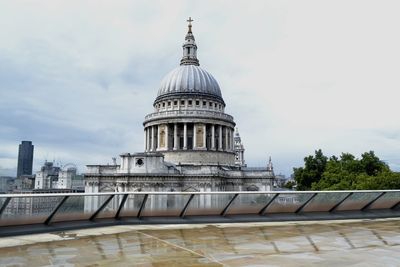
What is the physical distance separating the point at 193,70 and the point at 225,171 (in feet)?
87.3

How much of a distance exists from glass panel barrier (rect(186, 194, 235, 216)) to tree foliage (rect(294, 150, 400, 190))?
38633 millimetres

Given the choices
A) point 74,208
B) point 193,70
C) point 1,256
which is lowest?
point 1,256

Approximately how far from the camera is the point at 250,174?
69.2m

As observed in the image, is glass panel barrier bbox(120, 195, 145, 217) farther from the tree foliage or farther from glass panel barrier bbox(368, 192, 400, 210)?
the tree foliage

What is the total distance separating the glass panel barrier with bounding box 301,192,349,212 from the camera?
14102 millimetres

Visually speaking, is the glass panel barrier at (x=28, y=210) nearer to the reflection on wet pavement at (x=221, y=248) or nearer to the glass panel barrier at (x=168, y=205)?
the reflection on wet pavement at (x=221, y=248)

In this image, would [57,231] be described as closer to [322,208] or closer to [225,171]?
[322,208]

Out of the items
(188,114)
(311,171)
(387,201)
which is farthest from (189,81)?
(387,201)

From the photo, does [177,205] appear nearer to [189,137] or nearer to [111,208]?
[111,208]

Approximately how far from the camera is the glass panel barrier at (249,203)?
43.7 feet

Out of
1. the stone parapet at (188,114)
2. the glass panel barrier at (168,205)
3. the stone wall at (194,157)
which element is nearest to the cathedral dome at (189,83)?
the stone parapet at (188,114)

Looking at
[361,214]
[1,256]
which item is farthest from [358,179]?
[1,256]

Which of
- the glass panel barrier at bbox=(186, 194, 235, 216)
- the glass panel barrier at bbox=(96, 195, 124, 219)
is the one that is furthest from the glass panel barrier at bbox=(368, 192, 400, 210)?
the glass panel barrier at bbox=(96, 195, 124, 219)

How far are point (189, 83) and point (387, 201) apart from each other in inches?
2689
